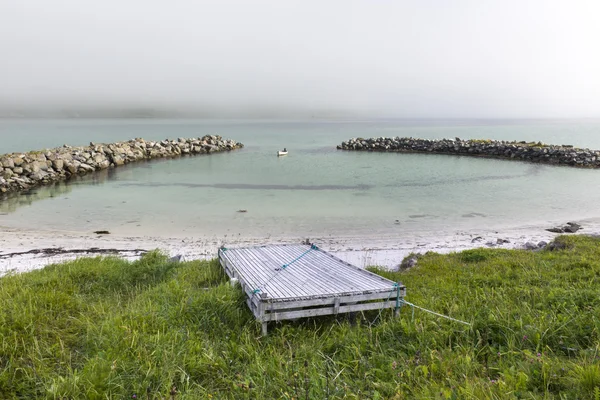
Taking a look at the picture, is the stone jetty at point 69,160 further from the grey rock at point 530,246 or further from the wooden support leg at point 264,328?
the grey rock at point 530,246

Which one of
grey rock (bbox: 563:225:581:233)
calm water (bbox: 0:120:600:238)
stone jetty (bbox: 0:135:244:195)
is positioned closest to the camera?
grey rock (bbox: 563:225:581:233)

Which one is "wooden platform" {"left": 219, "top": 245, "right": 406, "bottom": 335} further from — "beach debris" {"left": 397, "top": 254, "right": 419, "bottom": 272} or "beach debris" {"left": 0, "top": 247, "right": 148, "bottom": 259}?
"beach debris" {"left": 0, "top": 247, "right": 148, "bottom": 259}

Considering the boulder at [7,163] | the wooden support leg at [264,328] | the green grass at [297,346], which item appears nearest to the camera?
the green grass at [297,346]

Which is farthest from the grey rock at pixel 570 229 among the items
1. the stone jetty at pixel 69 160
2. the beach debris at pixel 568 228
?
the stone jetty at pixel 69 160

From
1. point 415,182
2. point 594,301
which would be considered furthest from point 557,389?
point 415,182

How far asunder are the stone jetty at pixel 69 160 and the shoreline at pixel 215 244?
1080cm

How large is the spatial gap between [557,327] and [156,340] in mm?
4600

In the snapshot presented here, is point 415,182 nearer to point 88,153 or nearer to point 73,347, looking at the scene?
point 73,347

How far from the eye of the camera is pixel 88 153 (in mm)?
31359

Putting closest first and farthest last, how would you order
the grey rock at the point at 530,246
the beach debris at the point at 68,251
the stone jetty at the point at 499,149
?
the grey rock at the point at 530,246
the beach debris at the point at 68,251
the stone jetty at the point at 499,149

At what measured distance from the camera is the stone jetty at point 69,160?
894 inches

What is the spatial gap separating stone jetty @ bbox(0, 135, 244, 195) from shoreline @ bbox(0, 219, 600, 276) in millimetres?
10804

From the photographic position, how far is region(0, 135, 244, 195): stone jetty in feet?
74.5

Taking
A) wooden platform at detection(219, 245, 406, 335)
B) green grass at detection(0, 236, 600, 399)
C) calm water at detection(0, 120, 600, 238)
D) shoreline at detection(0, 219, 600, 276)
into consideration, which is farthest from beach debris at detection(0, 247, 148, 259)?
wooden platform at detection(219, 245, 406, 335)
